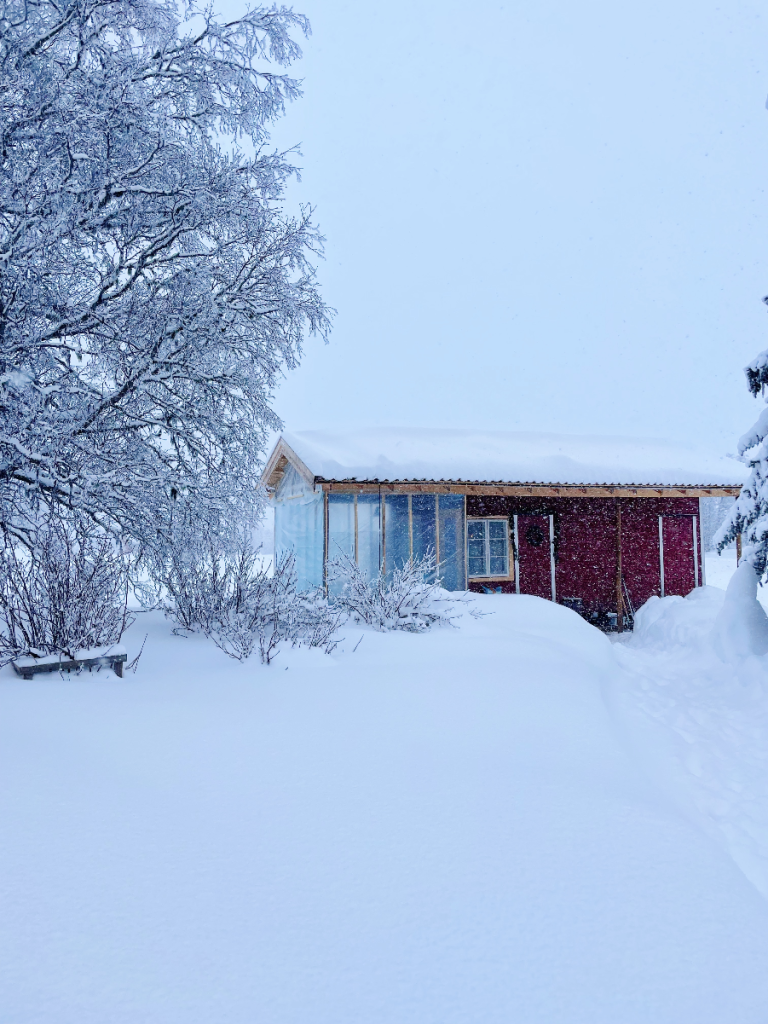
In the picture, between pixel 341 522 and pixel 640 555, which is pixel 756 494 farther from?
pixel 640 555

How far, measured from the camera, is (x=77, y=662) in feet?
16.4

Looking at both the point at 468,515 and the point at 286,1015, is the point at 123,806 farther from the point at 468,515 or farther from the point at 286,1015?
the point at 468,515

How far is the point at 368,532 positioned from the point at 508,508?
3984mm

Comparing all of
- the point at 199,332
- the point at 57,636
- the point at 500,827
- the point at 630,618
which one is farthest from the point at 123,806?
the point at 630,618

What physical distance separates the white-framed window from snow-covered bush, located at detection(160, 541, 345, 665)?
25.8 feet

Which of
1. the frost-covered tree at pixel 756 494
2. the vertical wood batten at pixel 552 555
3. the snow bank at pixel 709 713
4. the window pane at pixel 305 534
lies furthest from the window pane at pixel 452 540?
the frost-covered tree at pixel 756 494

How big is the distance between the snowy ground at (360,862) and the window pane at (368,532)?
7.90 m

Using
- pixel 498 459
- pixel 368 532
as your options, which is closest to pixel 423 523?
pixel 368 532

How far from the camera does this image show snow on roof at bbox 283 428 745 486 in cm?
1242

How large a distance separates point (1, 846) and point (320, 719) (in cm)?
208

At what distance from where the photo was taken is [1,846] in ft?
7.97

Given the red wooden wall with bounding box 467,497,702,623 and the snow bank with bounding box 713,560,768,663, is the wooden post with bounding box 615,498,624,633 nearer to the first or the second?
the red wooden wall with bounding box 467,497,702,623

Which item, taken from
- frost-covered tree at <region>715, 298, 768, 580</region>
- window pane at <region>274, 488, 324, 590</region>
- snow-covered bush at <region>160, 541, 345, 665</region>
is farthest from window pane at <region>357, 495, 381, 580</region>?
frost-covered tree at <region>715, 298, 768, 580</region>

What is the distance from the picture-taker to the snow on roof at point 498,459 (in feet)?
40.8
